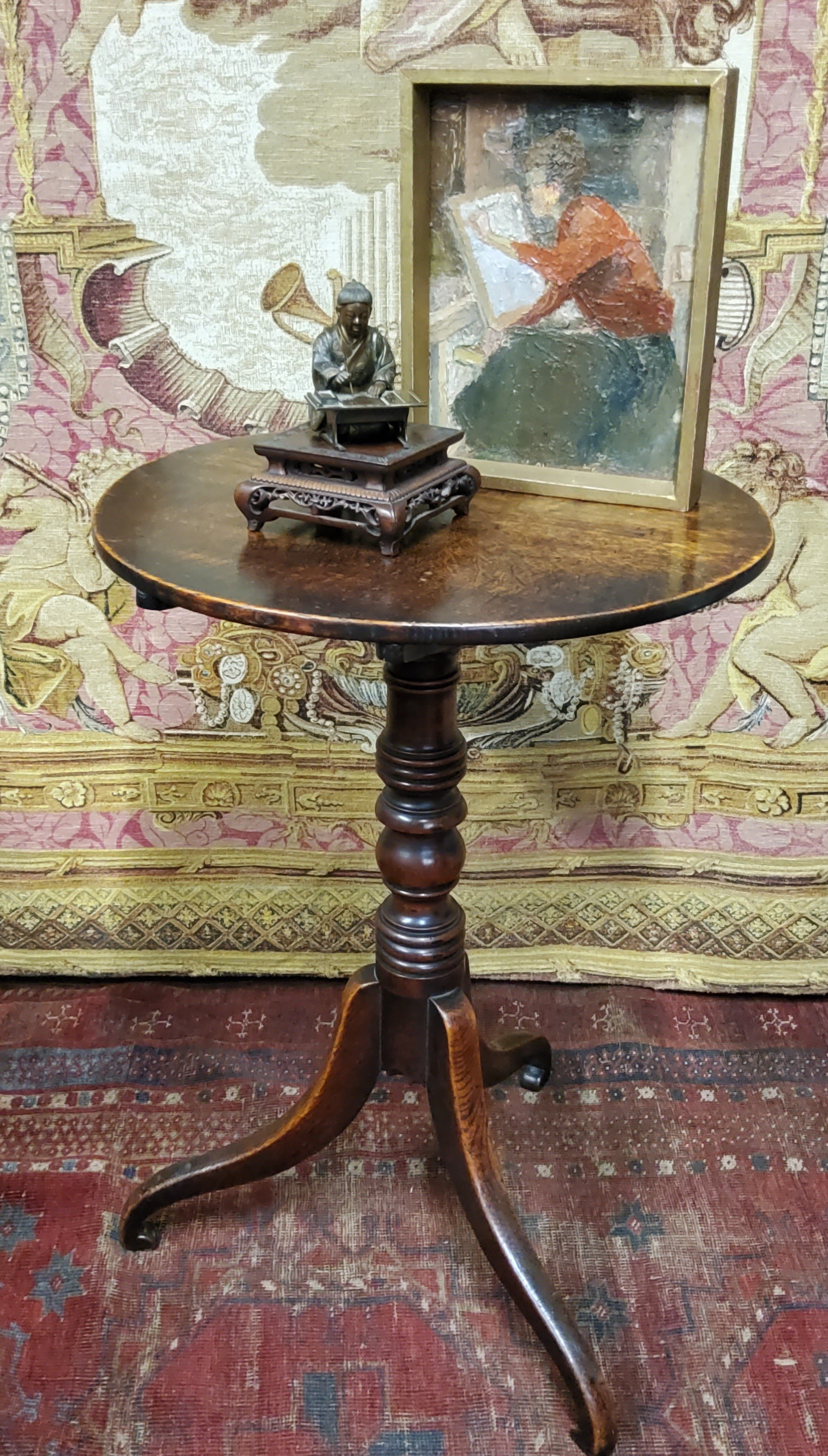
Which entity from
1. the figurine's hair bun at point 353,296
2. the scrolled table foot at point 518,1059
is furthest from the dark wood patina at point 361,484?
the scrolled table foot at point 518,1059

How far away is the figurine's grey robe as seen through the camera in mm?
1348

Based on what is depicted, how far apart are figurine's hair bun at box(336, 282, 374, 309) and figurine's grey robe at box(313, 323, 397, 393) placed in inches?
1.3

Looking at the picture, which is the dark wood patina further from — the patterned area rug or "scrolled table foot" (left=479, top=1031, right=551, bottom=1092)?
the patterned area rug

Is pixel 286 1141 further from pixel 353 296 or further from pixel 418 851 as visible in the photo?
pixel 353 296

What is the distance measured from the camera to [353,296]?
132 centimetres

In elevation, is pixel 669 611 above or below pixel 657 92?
below

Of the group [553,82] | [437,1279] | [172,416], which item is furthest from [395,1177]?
[553,82]

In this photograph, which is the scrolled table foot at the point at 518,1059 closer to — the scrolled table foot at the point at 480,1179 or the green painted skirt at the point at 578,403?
the scrolled table foot at the point at 480,1179

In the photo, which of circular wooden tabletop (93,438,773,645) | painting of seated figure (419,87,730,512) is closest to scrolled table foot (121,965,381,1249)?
circular wooden tabletop (93,438,773,645)

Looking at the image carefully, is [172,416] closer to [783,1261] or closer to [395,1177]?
[395,1177]

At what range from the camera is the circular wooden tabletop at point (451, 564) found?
112cm

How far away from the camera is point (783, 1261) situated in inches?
67.8

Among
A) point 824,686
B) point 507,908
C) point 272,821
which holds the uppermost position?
point 824,686

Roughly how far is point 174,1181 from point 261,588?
961 millimetres
